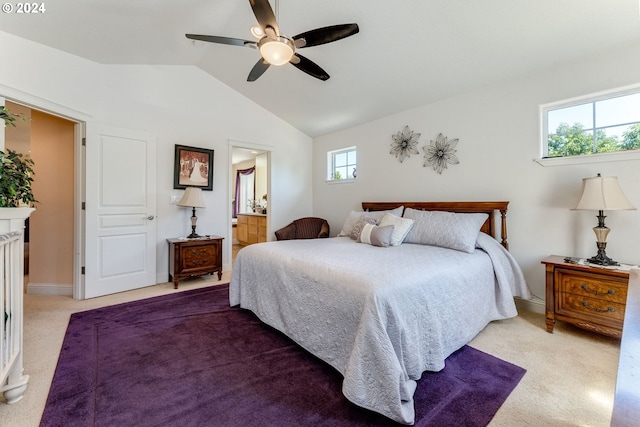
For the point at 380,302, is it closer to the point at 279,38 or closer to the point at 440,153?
the point at 279,38

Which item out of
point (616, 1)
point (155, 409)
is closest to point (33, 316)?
point (155, 409)

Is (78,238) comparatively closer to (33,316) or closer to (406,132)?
(33,316)

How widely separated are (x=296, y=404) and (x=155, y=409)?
75cm

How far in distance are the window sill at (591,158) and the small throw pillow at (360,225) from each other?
173 centimetres

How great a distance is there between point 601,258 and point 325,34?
2.81 metres

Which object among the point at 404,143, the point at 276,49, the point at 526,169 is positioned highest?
the point at 276,49

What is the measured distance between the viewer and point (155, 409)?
1482 mm

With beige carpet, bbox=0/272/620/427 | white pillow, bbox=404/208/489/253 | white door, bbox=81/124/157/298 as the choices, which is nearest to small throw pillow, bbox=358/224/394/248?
white pillow, bbox=404/208/489/253

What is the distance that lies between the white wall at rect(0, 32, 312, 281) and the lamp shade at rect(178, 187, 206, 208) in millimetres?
315

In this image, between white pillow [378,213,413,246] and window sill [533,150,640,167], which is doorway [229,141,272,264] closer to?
white pillow [378,213,413,246]

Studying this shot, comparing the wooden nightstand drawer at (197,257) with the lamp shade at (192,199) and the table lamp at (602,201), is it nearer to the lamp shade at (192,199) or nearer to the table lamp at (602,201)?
the lamp shade at (192,199)

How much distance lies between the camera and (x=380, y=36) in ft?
9.04

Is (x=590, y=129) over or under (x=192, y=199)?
over

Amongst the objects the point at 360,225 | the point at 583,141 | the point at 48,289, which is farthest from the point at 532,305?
the point at 48,289
